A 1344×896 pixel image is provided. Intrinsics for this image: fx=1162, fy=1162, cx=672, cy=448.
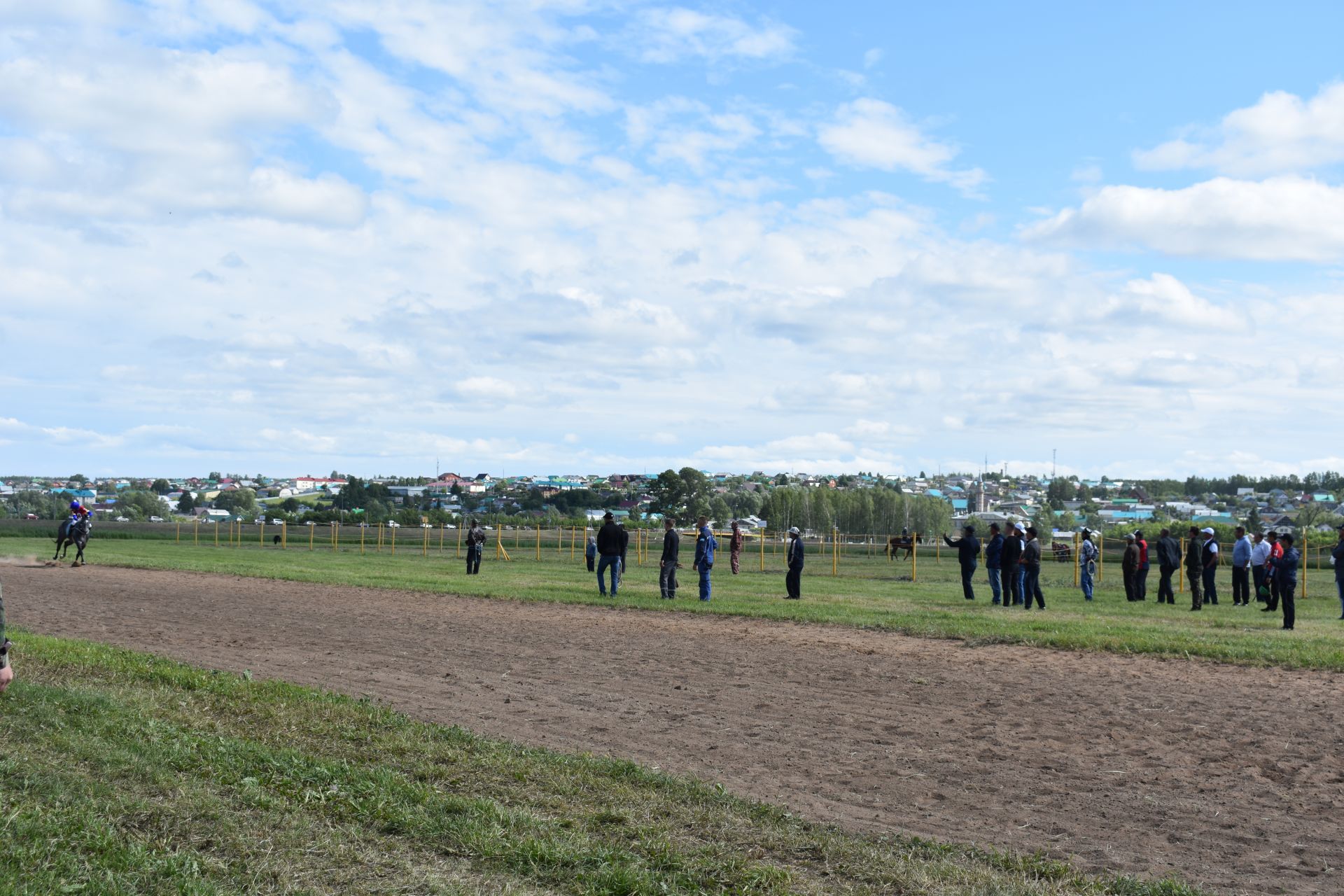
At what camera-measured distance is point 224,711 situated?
32.2ft

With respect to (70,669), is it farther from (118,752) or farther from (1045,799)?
(1045,799)

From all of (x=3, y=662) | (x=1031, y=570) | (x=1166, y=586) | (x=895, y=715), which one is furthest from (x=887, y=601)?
(x=3, y=662)

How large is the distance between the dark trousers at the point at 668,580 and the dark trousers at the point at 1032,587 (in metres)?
7.26

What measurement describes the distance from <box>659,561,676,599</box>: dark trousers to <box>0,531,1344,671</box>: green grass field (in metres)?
0.34

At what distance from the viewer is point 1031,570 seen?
79.0 ft

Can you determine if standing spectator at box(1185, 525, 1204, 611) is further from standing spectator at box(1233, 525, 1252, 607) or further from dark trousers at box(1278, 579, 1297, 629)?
dark trousers at box(1278, 579, 1297, 629)

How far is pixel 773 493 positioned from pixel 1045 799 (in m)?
108

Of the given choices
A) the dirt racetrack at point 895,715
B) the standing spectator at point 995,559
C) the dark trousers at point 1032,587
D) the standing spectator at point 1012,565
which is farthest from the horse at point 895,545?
the dirt racetrack at point 895,715

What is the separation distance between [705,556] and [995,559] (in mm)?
6575

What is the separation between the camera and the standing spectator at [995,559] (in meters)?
25.3

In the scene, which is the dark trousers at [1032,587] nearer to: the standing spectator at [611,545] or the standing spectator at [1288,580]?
the standing spectator at [1288,580]

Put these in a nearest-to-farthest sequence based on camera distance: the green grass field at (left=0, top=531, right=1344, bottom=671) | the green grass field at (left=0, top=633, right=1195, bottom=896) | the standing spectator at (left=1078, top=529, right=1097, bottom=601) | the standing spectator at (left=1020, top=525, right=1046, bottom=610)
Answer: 1. the green grass field at (left=0, top=633, right=1195, bottom=896)
2. the green grass field at (left=0, top=531, right=1344, bottom=671)
3. the standing spectator at (left=1020, top=525, right=1046, bottom=610)
4. the standing spectator at (left=1078, top=529, right=1097, bottom=601)

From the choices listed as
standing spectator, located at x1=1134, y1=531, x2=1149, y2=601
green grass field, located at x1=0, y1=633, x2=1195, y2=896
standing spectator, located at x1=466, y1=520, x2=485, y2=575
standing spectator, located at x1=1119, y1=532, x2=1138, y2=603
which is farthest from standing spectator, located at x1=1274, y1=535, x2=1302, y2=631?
standing spectator, located at x1=466, y1=520, x2=485, y2=575

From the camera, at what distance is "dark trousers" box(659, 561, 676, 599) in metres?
24.1
